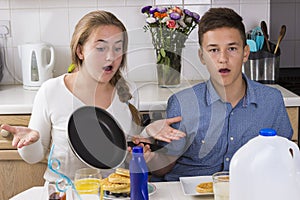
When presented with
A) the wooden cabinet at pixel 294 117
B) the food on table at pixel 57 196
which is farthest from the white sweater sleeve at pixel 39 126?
the wooden cabinet at pixel 294 117

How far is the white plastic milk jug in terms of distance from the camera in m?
1.22

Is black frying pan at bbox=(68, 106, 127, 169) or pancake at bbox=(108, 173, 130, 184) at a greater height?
black frying pan at bbox=(68, 106, 127, 169)

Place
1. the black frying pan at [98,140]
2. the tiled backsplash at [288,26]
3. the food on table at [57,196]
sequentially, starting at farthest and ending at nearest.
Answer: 1. the tiled backsplash at [288,26]
2. the black frying pan at [98,140]
3. the food on table at [57,196]

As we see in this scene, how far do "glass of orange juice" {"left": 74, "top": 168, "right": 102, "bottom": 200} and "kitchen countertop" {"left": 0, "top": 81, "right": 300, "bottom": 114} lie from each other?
0.87 ft

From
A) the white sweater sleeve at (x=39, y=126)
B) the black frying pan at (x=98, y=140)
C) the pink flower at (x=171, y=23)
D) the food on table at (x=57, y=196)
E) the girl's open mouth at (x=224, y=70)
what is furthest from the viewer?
the pink flower at (x=171, y=23)

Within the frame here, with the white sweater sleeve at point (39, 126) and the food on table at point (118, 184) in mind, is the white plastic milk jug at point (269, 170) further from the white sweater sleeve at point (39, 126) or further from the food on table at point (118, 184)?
the white sweater sleeve at point (39, 126)

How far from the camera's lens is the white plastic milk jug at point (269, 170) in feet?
4.00

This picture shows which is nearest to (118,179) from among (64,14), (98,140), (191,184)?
(98,140)

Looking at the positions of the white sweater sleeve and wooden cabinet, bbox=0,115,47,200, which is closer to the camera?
the white sweater sleeve

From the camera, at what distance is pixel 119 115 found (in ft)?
5.18

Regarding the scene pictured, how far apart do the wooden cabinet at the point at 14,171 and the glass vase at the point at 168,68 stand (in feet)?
3.22

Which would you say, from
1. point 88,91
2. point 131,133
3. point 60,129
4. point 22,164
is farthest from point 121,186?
point 22,164

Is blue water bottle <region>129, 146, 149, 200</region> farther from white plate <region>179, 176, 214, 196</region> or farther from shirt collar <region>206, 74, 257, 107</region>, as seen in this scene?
shirt collar <region>206, 74, 257, 107</region>

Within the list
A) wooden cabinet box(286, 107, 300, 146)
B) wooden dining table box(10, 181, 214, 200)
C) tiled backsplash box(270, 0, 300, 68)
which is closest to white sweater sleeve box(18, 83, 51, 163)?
wooden dining table box(10, 181, 214, 200)
